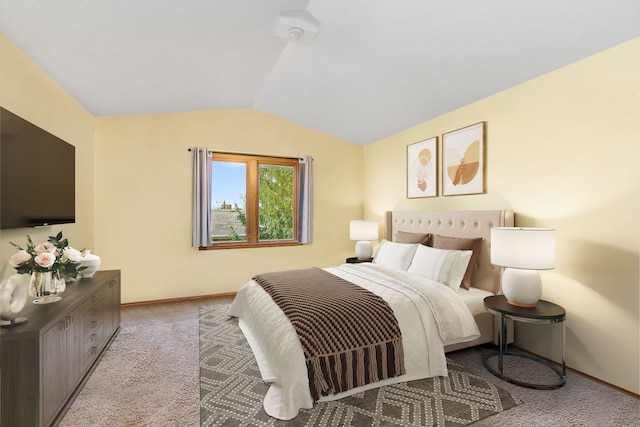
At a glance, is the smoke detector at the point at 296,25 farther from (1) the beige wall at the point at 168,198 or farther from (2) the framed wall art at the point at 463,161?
(1) the beige wall at the point at 168,198

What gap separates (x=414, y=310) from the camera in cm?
232

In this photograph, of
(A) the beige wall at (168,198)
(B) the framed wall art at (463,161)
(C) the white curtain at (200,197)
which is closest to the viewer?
(B) the framed wall art at (463,161)

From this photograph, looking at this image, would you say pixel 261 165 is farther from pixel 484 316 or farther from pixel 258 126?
pixel 484 316

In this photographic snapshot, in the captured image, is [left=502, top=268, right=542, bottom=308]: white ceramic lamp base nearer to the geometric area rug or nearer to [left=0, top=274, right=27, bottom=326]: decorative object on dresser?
the geometric area rug

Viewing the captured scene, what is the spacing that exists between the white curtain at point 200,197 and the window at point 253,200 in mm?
202

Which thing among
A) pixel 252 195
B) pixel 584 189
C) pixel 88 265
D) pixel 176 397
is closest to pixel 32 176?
pixel 88 265

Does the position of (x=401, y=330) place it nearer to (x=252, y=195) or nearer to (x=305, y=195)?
(x=305, y=195)

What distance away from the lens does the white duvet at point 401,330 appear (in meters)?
1.89

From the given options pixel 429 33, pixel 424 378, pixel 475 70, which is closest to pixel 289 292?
pixel 424 378

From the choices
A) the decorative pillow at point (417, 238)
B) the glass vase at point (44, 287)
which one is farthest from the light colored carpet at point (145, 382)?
the decorative pillow at point (417, 238)

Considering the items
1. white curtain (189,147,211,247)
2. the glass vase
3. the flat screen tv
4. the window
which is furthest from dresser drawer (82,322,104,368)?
the window

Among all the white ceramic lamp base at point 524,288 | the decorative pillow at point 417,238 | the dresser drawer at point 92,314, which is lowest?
the dresser drawer at point 92,314

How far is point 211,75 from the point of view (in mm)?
3232

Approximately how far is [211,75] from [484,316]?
3.48 meters
